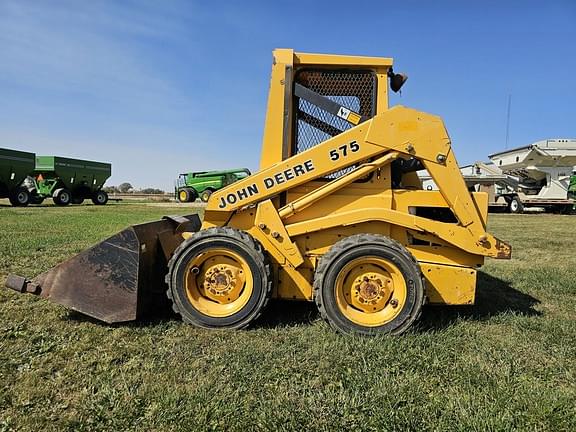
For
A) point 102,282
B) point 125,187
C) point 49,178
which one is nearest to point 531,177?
point 102,282

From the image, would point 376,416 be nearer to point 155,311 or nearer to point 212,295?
point 212,295

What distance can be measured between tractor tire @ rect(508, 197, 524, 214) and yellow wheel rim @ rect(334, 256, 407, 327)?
2252cm

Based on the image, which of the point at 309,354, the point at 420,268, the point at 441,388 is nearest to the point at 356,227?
the point at 420,268

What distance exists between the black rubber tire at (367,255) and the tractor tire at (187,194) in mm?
28578

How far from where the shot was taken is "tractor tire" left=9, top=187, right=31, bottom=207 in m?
23.3

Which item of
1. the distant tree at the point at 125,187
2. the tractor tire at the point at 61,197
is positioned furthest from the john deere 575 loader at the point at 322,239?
the distant tree at the point at 125,187

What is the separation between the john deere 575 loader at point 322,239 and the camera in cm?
381

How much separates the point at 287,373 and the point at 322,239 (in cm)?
143

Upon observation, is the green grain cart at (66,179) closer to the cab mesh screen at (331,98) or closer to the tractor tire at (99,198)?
the tractor tire at (99,198)

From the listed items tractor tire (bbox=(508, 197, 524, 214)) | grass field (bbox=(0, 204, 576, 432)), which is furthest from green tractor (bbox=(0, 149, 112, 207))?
tractor tire (bbox=(508, 197, 524, 214))

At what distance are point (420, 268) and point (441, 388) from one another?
3.94ft

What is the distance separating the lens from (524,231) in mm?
13523

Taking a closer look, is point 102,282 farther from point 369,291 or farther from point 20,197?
point 20,197

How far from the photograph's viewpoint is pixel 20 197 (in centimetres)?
2353
